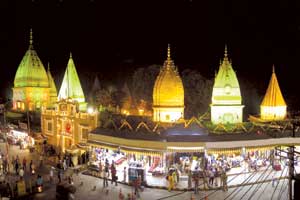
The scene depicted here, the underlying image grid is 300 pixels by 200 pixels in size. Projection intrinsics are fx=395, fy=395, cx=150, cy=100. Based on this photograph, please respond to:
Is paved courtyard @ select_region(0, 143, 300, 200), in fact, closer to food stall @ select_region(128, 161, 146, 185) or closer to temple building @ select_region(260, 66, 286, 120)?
food stall @ select_region(128, 161, 146, 185)

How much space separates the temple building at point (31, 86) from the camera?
44.2m

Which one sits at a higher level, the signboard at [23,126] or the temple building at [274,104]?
the temple building at [274,104]

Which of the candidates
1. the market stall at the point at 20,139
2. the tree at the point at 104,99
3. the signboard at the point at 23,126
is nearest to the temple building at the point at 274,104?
the market stall at the point at 20,139

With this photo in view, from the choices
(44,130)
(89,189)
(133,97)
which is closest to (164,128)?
(89,189)

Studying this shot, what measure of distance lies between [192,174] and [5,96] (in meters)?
47.2

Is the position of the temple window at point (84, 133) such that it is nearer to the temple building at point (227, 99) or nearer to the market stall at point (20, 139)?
the market stall at point (20, 139)

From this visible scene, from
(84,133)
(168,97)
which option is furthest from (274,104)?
(84,133)

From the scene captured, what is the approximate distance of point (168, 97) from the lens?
3072 cm

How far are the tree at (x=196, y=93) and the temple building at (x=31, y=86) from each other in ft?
52.4

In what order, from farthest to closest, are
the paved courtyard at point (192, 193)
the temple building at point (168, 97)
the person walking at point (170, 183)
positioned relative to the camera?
the temple building at point (168, 97) < the person walking at point (170, 183) < the paved courtyard at point (192, 193)

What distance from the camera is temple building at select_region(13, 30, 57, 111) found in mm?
44156

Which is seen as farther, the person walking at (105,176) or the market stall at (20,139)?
the market stall at (20,139)

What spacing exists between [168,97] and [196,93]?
16267 millimetres

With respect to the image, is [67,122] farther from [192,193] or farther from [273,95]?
[273,95]
